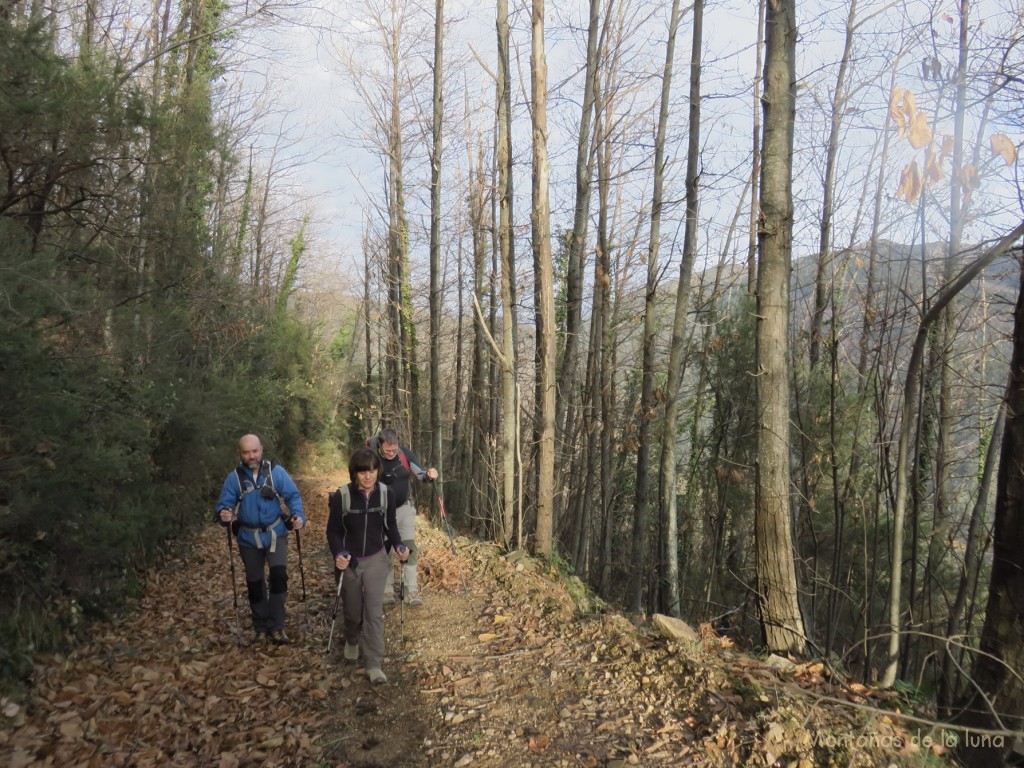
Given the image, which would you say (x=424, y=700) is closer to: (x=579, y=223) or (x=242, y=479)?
(x=242, y=479)

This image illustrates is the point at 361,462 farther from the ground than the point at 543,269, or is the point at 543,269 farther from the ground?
the point at 543,269

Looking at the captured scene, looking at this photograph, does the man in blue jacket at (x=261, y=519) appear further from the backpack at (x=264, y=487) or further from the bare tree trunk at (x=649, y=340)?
the bare tree trunk at (x=649, y=340)

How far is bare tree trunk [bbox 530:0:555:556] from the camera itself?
29.9 feet

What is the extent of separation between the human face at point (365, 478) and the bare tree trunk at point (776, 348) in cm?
334

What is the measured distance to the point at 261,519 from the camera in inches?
238

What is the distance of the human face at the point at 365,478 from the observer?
5384 millimetres

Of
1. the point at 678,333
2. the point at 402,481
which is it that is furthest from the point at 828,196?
the point at 402,481

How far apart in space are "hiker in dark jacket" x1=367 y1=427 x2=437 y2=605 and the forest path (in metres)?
0.36

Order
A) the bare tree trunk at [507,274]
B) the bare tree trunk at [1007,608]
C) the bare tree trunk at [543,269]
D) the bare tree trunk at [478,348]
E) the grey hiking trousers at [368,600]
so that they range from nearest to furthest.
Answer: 1. the bare tree trunk at [1007,608]
2. the grey hiking trousers at [368,600]
3. the bare tree trunk at [543,269]
4. the bare tree trunk at [507,274]
5. the bare tree trunk at [478,348]

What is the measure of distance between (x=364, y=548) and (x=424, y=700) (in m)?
1.29

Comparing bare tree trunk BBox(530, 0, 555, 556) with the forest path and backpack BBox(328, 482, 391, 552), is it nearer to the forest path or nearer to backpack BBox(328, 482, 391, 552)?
the forest path

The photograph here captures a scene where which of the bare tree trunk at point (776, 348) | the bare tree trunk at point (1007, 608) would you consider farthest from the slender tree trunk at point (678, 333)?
the bare tree trunk at point (1007, 608)

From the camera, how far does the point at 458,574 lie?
27.9 feet

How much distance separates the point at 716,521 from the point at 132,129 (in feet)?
45.8
